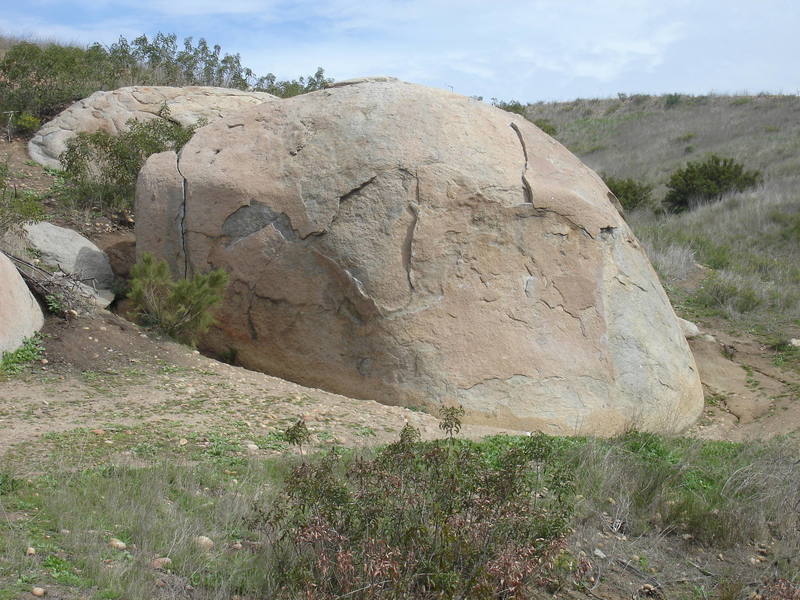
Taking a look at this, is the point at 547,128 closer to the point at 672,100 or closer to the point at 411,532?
Answer: the point at 672,100

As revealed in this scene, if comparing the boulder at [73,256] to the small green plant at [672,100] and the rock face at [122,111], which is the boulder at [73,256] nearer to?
the rock face at [122,111]

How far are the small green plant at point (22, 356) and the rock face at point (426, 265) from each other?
150cm

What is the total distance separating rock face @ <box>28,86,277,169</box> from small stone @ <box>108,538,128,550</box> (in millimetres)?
9336

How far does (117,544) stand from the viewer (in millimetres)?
3699

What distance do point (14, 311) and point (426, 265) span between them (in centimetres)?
323

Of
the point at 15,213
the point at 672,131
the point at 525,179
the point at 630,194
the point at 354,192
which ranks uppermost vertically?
the point at 672,131

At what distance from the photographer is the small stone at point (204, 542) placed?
12.5ft

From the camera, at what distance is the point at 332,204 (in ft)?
23.4

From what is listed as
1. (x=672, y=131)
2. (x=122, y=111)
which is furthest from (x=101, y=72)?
(x=672, y=131)

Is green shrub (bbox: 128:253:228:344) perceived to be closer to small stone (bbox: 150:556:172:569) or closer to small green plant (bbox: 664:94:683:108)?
small stone (bbox: 150:556:172:569)

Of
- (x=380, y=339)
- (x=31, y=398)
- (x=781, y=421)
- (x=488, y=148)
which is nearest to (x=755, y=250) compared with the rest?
(x=781, y=421)

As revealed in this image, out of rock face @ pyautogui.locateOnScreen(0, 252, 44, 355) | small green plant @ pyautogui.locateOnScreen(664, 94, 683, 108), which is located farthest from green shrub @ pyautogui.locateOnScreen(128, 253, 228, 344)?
small green plant @ pyautogui.locateOnScreen(664, 94, 683, 108)

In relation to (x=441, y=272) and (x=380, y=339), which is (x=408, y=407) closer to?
(x=380, y=339)

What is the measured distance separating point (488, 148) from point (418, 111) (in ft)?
2.28
